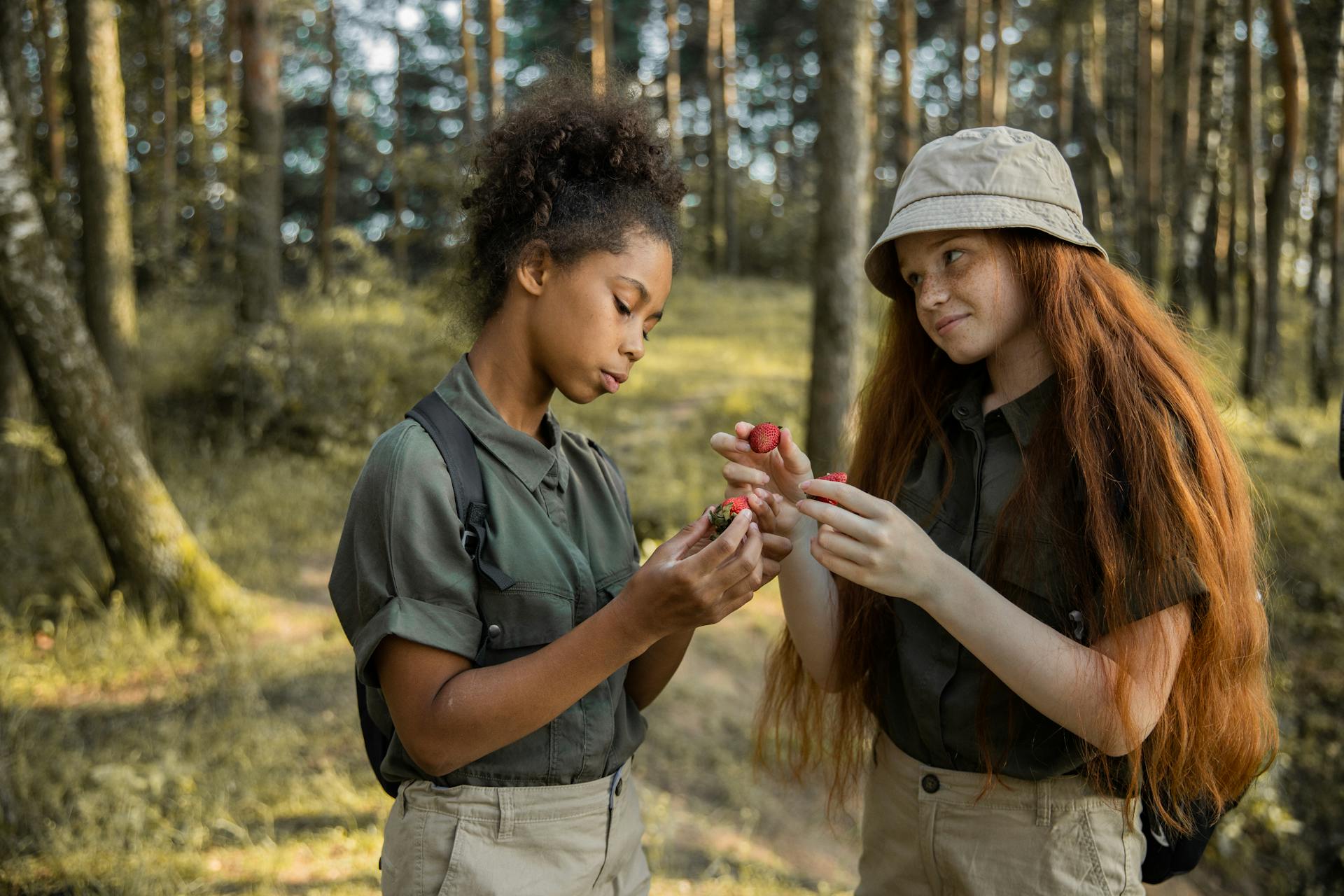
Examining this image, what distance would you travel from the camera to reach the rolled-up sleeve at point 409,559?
154cm

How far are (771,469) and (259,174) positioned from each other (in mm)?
8058

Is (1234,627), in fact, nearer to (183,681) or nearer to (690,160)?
(183,681)

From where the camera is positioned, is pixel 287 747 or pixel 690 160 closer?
pixel 287 747

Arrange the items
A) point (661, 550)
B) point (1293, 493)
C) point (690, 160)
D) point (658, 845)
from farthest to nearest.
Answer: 1. point (690, 160)
2. point (1293, 493)
3. point (658, 845)
4. point (661, 550)

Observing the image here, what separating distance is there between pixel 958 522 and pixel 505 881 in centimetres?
108

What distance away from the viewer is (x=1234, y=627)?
1686mm

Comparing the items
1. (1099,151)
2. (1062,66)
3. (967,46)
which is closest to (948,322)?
(1099,151)

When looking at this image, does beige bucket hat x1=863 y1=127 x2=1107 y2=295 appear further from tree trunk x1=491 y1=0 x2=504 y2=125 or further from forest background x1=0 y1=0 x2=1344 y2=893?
tree trunk x1=491 y1=0 x2=504 y2=125

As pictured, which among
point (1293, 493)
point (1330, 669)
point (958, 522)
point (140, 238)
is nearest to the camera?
point (958, 522)

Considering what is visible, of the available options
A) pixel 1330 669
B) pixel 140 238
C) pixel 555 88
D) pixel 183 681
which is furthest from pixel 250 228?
pixel 1330 669

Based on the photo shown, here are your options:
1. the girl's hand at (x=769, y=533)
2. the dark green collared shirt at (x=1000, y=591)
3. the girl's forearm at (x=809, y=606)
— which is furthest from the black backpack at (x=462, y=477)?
the dark green collared shirt at (x=1000, y=591)

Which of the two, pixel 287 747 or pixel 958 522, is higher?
pixel 958 522

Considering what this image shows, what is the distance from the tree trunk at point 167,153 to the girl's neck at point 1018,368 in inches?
340

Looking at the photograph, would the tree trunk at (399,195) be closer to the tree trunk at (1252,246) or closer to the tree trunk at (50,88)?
the tree trunk at (50,88)
